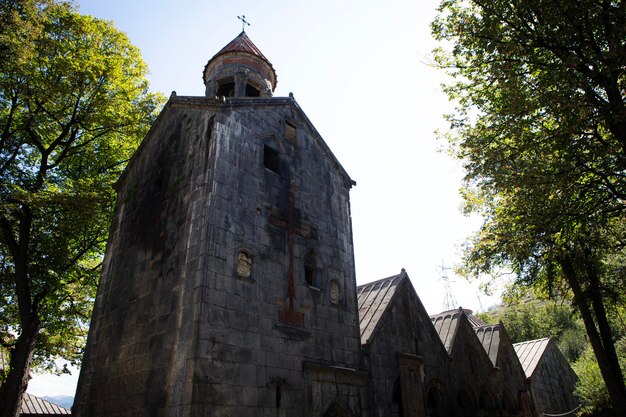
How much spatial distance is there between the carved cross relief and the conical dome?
6.34m

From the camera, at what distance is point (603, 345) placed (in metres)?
16.9

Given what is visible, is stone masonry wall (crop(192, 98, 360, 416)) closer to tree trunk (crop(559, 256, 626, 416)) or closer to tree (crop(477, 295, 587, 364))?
tree trunk (crop(559, 256, 626, 416))

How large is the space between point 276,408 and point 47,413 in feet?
72.1

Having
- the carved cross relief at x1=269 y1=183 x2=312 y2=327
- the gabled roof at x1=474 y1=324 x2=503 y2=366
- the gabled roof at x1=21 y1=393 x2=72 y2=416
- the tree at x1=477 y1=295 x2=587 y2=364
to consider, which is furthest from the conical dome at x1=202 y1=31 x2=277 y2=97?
the tree at x1=477 y1=295 x2=587 y2=364

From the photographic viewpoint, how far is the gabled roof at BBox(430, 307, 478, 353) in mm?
20658

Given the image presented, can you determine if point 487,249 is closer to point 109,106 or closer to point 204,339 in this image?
point 204,339

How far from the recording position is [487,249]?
1459 cm

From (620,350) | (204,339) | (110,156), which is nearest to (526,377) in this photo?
(620,350)

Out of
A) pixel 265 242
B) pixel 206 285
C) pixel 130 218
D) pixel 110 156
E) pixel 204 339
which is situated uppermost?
pixel 110 156

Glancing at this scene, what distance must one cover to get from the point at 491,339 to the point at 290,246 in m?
17.3

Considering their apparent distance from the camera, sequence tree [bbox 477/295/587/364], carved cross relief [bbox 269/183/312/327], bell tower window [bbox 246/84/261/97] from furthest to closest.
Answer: tree [bbox 477/295/587/364] < bell tower window [bbox 246/84/261/97] < carved cross relief [bbox 269/183/312/327]

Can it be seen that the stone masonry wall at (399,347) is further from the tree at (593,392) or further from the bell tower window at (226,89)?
the tree at (593,392)

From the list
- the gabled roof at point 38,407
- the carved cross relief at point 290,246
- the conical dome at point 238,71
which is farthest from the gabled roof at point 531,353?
the gabled roof at point 38,407

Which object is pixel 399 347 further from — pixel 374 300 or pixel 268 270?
pixel 268 270
